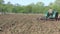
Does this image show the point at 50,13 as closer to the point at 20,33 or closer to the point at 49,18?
the point at 49,18

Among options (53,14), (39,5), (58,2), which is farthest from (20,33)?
(39,5)

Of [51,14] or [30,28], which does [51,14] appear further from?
[30,28]

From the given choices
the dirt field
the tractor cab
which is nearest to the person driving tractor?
the tractor cab

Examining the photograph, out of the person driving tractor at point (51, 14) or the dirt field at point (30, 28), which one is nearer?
the dirt field at point (30, 28)

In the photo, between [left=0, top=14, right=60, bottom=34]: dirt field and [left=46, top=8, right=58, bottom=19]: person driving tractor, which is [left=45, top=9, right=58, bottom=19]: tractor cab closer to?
[left=46, top=8, right=58, bottom=19]: person driving tractor

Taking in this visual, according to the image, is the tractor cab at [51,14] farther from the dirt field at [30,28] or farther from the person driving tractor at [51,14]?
the dirt field at [30,28]

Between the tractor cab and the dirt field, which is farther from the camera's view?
the tractor cab

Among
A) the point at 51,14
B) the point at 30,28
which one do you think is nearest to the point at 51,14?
the point at 51,14

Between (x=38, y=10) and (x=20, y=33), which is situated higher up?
(x=20, y=33)

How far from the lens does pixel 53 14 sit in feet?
62.6

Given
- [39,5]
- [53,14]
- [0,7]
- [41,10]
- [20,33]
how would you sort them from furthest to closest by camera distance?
[39,5] < [41,10] < [0,7] < [53,14] < [20,33]

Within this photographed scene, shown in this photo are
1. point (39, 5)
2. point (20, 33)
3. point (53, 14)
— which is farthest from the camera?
point (39, 5)

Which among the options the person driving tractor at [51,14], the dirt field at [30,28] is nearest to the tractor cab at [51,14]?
the person driving tractor at [51,14]

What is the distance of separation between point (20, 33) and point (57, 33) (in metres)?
1.76
